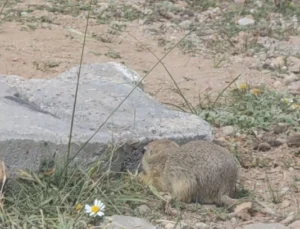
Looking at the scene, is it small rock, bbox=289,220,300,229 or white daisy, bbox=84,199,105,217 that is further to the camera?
small rock, bbox=289,220,300,229

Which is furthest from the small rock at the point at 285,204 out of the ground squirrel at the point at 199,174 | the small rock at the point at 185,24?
the small rock at the point at 185,24

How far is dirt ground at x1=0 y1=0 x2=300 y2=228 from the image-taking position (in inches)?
202

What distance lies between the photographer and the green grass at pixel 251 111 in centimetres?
546

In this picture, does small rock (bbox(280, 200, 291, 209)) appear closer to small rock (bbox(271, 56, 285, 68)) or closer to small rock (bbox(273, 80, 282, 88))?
small rock (bbox(273, 80, 282, 88))

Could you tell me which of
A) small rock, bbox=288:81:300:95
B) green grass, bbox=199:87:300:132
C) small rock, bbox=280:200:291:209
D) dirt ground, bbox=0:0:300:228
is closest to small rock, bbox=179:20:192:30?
dirt ground, bbox=0:0:300:228

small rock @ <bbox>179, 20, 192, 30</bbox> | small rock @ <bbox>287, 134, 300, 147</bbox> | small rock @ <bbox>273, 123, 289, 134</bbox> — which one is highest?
small rock @ <bbox>287, 134, 300, 147</bbox>

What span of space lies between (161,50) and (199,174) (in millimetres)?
3026

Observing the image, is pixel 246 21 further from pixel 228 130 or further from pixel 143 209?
pixel 143 209

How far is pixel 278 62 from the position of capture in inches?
274

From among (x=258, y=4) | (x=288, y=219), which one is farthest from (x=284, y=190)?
(x=258, y=4)

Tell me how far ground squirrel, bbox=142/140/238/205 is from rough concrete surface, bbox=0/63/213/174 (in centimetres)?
25

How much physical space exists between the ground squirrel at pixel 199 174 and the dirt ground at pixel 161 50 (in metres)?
0.32

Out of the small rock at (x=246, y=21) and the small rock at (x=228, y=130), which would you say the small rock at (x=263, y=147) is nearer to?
the small rock at (x=228, y=130)

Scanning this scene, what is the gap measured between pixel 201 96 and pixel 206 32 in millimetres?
1778
